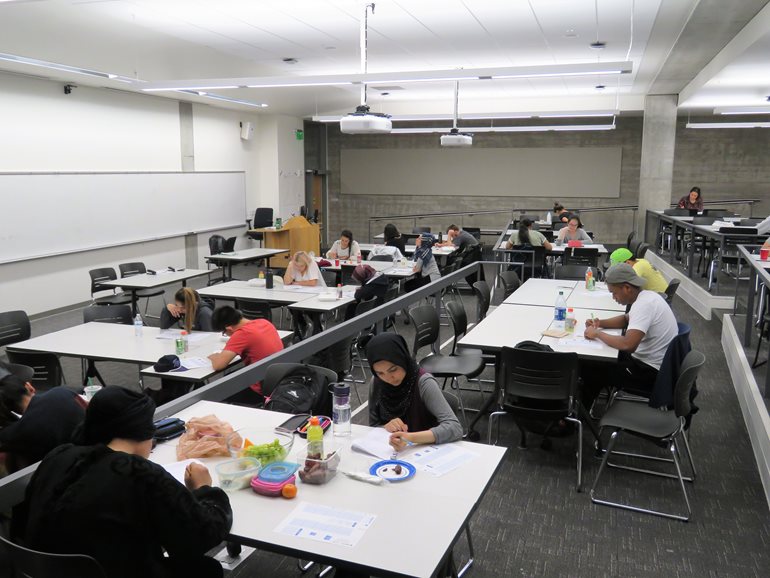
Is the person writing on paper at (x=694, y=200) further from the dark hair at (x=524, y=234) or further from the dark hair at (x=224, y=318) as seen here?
the dark hair at (x=224, y=318)

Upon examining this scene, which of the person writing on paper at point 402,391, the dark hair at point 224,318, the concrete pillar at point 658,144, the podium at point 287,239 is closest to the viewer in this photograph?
the person writing on paper at point 402,391

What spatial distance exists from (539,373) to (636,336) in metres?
0.80

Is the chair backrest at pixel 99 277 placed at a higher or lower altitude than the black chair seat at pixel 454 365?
higher

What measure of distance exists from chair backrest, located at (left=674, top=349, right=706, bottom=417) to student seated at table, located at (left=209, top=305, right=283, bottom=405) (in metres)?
2.62

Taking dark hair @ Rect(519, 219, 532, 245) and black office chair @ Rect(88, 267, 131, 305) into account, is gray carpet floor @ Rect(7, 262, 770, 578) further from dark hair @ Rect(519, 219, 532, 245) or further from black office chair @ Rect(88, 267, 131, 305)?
dark hair @ Rect(519, 219, 532, 245)

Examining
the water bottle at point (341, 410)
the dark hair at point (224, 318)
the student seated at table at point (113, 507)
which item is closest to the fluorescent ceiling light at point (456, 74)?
the dark hair at point (224, 318)

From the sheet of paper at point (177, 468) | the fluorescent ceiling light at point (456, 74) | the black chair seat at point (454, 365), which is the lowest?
the black chair seat at point (454, 365)

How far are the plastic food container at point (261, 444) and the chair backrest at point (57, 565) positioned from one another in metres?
0.79

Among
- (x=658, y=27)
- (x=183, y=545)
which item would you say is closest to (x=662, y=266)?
(x=658, y=27)

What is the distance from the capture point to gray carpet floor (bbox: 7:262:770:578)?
10.5ft

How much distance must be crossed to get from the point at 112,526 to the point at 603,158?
16372 millimetres

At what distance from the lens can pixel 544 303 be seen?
609 centimetres

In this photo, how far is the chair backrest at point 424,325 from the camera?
17.0ft

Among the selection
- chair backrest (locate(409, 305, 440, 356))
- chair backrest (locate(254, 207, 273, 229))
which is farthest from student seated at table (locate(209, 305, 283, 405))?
chair backrest (locate(254, 207, 273, 229))
